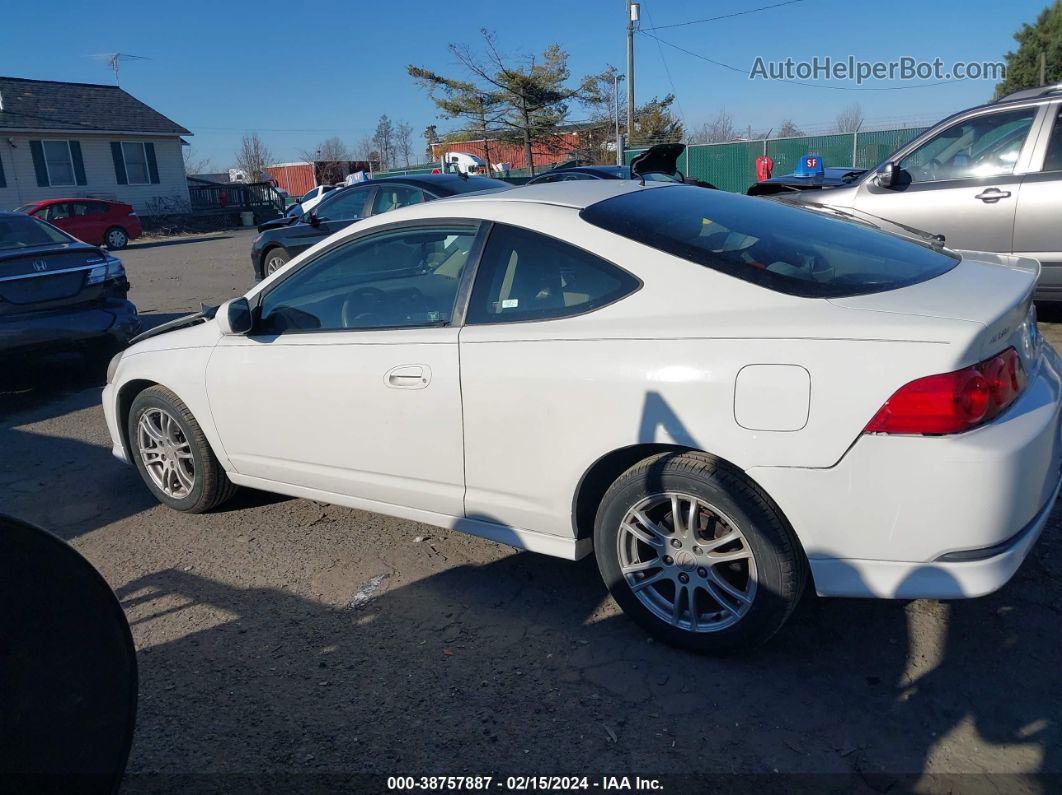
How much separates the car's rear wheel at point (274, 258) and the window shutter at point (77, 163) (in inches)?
995

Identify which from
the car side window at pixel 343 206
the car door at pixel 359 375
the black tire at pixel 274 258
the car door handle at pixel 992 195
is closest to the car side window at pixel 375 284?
the car door at pixel 359 375

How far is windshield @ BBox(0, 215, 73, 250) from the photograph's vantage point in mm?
7337

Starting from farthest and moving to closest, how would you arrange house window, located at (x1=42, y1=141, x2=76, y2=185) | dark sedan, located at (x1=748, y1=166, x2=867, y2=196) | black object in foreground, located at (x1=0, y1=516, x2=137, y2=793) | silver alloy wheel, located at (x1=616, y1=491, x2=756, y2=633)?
house window, located at (x1=42, y1=141, x2=76, y2=185) < dark sedan, located at (x1=748, y1=166, x2=867, y2=196) < silver alloy wheel, located at (x1=616, y1=491, x2=756, y2=633) < black object in foreground, located at (x1=0, y1=516, x2=137, y2=793)

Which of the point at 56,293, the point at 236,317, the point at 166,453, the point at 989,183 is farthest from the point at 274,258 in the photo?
the point at 989,183

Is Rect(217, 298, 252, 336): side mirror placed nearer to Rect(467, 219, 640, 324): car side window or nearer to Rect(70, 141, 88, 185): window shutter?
Rect(467, 219, 640, 324): car side window

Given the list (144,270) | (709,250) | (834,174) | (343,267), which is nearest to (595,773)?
(709,250)

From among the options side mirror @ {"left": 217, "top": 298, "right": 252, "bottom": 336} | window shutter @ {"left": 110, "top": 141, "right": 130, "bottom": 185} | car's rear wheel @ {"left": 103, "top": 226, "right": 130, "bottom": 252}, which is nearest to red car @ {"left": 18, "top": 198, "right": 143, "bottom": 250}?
car's rear wheel @ {"left": 103, "top": 226, "right": 130, "bottom": 252}

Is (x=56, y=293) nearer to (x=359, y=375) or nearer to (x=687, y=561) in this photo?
(x=359, y=375)

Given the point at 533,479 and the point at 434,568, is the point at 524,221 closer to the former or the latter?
the point at 533,479

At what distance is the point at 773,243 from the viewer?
3.17 metres

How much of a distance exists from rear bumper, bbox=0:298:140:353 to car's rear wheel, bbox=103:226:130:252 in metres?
20.7

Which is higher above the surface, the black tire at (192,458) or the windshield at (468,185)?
the windshield at (468,185)

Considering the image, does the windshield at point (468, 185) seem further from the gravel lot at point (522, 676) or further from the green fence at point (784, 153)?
the green fence at point (784, 153)

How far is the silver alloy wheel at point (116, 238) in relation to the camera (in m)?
25.9
